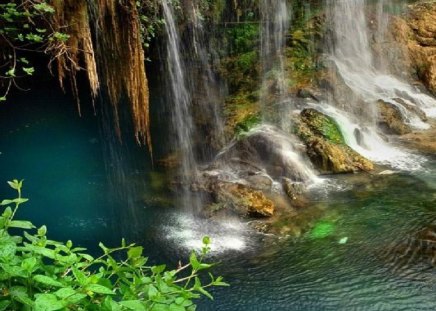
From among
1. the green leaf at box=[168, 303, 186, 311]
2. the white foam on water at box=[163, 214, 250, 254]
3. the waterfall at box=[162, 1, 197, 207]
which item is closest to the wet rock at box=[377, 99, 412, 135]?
the waterfall at box=[162, 1, 197, 207]

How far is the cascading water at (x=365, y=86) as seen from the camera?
33.7 feet

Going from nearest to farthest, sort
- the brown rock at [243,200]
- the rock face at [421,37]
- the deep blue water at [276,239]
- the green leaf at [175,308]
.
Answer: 1. the green leaf at [175,308]
2. the deep blue water at [276,239]
3. the brown rock at [243,200]
4. the rock face at [421,37]

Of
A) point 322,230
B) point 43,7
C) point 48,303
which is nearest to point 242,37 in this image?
point 322,230

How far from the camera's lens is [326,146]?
9391mm

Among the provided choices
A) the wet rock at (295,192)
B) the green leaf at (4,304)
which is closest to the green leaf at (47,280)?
the green leaf at (4,304)

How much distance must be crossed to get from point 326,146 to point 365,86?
4.18 m

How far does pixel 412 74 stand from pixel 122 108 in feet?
29.8

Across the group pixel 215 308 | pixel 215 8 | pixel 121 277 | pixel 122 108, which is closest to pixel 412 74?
pixel 215 8

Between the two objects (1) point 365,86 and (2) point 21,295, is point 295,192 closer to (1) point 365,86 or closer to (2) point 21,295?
(1) point 365,86

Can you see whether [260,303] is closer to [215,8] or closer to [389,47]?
[215,8]

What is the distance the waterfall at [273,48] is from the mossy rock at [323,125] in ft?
3.39

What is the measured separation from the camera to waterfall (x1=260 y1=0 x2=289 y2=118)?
38.0ft

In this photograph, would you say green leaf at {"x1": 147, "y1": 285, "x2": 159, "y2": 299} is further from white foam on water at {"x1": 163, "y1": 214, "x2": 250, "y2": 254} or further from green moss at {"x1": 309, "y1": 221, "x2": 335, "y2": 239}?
green moss at {"x1": 309, "y1": 221, "x2": 335, "y2": 239}

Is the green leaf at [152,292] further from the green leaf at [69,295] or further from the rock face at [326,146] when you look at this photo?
the rock face at [326,146]
